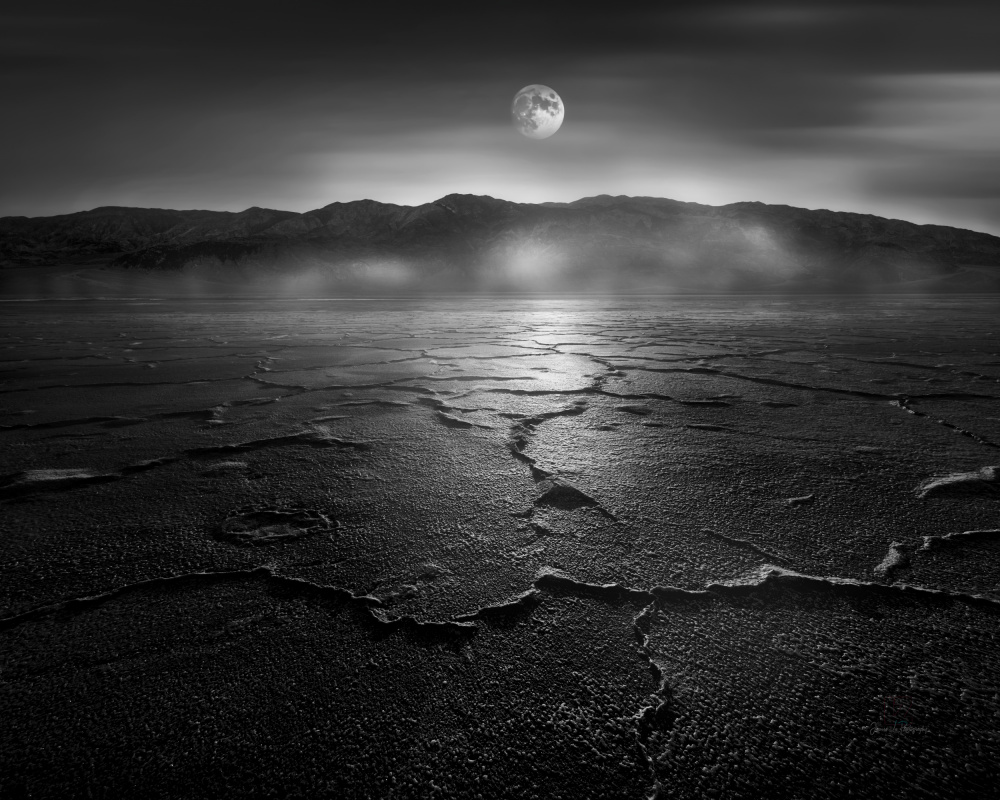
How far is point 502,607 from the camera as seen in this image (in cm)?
98

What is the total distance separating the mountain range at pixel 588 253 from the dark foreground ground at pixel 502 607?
56605 millimetres

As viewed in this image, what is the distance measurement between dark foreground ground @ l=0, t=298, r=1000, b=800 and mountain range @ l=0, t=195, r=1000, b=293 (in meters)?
56.6

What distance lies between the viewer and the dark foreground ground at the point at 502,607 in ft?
2.20

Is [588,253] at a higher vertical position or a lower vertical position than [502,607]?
higher

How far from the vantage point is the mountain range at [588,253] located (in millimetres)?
65750

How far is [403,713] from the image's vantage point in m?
0.74

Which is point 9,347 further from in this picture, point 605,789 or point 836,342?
point 836,342

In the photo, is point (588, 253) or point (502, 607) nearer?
point (502, 607)

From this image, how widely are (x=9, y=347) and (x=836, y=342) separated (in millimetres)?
9256

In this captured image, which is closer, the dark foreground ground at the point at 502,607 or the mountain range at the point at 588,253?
the dark foreground ground at the point at 502,607

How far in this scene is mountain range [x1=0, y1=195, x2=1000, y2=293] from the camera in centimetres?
6575

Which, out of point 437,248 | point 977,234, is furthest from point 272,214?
point 977,234

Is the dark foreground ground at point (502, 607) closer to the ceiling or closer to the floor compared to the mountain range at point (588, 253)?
closer to the floor

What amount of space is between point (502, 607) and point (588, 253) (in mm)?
75101
